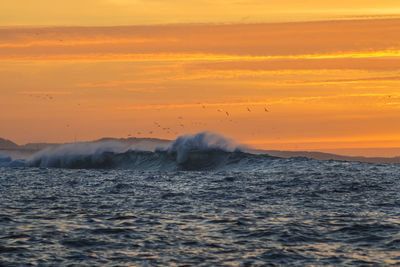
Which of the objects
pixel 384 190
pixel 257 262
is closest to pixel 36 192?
pixel 384 190

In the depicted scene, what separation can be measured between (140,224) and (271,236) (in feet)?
18.9

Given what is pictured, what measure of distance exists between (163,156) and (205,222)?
190 feet

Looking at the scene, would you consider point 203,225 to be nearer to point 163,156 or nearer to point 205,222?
point 205,222

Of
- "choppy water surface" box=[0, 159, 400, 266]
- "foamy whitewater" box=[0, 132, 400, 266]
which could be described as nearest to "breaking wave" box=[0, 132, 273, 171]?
"foamy whitewater" box=[0, 132, 400, 266]

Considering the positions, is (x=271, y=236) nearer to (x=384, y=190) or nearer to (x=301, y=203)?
(x=301, y=203)

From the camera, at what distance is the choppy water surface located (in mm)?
19594

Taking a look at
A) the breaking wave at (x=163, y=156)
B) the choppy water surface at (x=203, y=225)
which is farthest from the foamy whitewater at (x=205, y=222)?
the breaking wave at (x=163, y=156)

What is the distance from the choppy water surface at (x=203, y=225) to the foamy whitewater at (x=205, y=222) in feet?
0.12

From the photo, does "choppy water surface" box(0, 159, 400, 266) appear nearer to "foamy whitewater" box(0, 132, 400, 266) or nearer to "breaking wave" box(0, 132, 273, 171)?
"foamy whitewater" box(0, 132, 400, 266)

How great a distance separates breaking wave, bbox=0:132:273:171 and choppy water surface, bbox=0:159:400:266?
3327 cm

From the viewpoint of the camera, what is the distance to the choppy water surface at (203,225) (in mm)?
19594

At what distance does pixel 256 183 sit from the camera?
155ft

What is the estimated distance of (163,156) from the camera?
83812 millimetres

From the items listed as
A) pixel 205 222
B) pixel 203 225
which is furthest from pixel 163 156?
pixel 203 225
